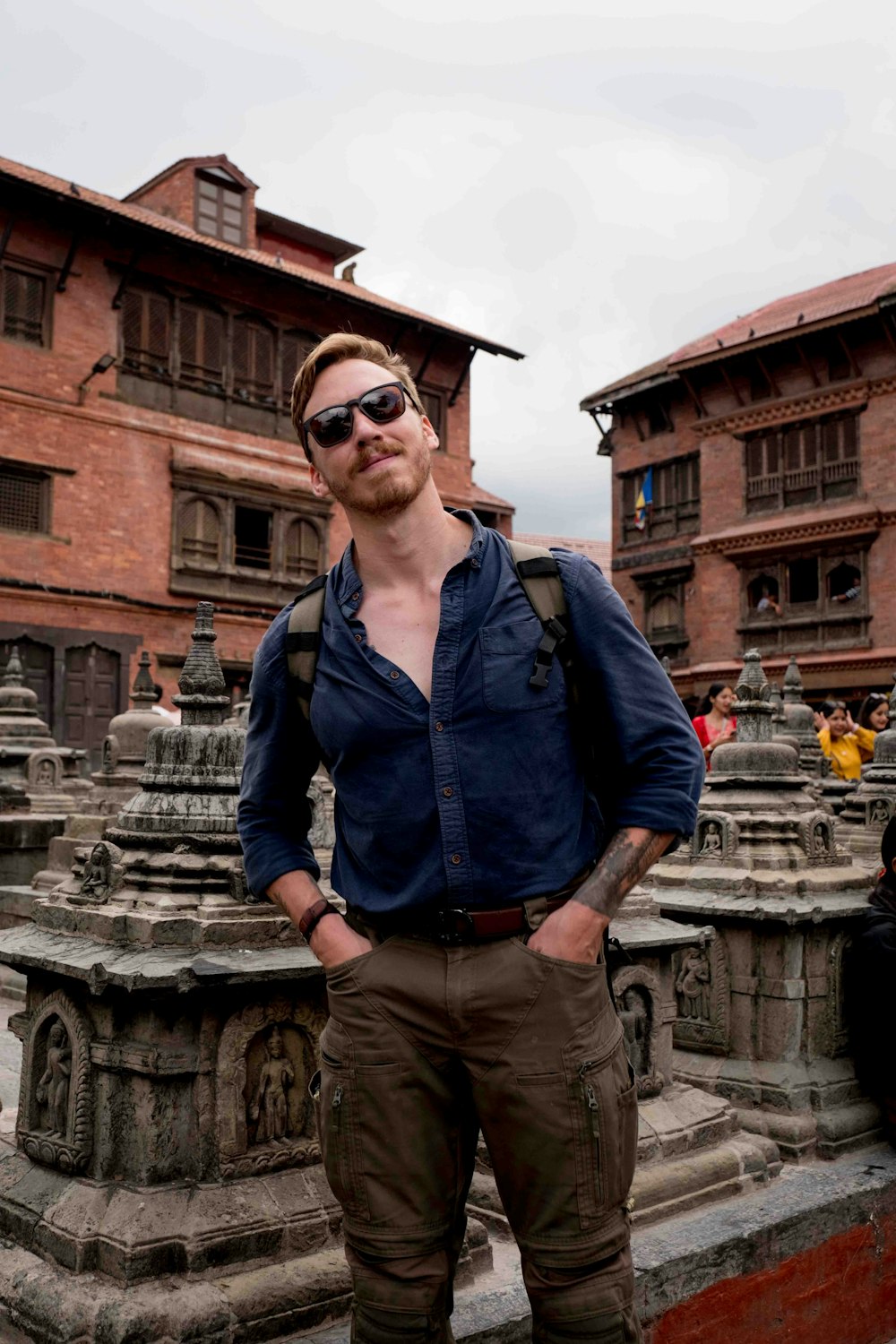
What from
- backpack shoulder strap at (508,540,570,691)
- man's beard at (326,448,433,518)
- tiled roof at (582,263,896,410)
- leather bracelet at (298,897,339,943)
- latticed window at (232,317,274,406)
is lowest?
leather bracelet at (298,897,339,943)

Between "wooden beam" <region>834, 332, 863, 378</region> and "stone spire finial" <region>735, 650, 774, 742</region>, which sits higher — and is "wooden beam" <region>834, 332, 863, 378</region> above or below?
above

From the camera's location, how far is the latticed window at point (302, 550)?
74.8ft

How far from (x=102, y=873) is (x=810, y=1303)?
275cm

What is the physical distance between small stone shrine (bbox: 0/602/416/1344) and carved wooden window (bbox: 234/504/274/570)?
63.2 feet

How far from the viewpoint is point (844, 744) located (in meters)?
10.4

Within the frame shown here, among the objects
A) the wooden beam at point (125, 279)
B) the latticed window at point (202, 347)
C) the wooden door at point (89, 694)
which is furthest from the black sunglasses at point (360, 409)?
the latticed window at point (202, 347)

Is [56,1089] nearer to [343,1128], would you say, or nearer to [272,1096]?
[272,1096]

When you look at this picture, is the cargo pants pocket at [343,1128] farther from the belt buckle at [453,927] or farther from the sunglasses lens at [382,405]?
the sunglasses lens at [382,405]

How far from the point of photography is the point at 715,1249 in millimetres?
3617

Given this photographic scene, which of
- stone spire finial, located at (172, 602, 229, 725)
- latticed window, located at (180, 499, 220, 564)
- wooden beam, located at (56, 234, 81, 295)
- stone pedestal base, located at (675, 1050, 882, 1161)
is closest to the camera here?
stone spire finial, located at (172, 602, 229, 725)

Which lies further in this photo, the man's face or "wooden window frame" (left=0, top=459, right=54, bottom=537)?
"wooden window frame" (left=0, top=459, right=54, bottom=537)

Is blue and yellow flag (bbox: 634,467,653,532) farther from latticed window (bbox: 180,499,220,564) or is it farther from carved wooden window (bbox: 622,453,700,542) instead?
latticed window (bbox: 180,499,220,564)

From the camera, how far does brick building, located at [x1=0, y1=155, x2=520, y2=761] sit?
19141 mm

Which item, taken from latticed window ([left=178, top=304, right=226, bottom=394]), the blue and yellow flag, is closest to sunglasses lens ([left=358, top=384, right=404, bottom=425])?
latticed window ([left=178, top=304, right=226, bottom=394])
